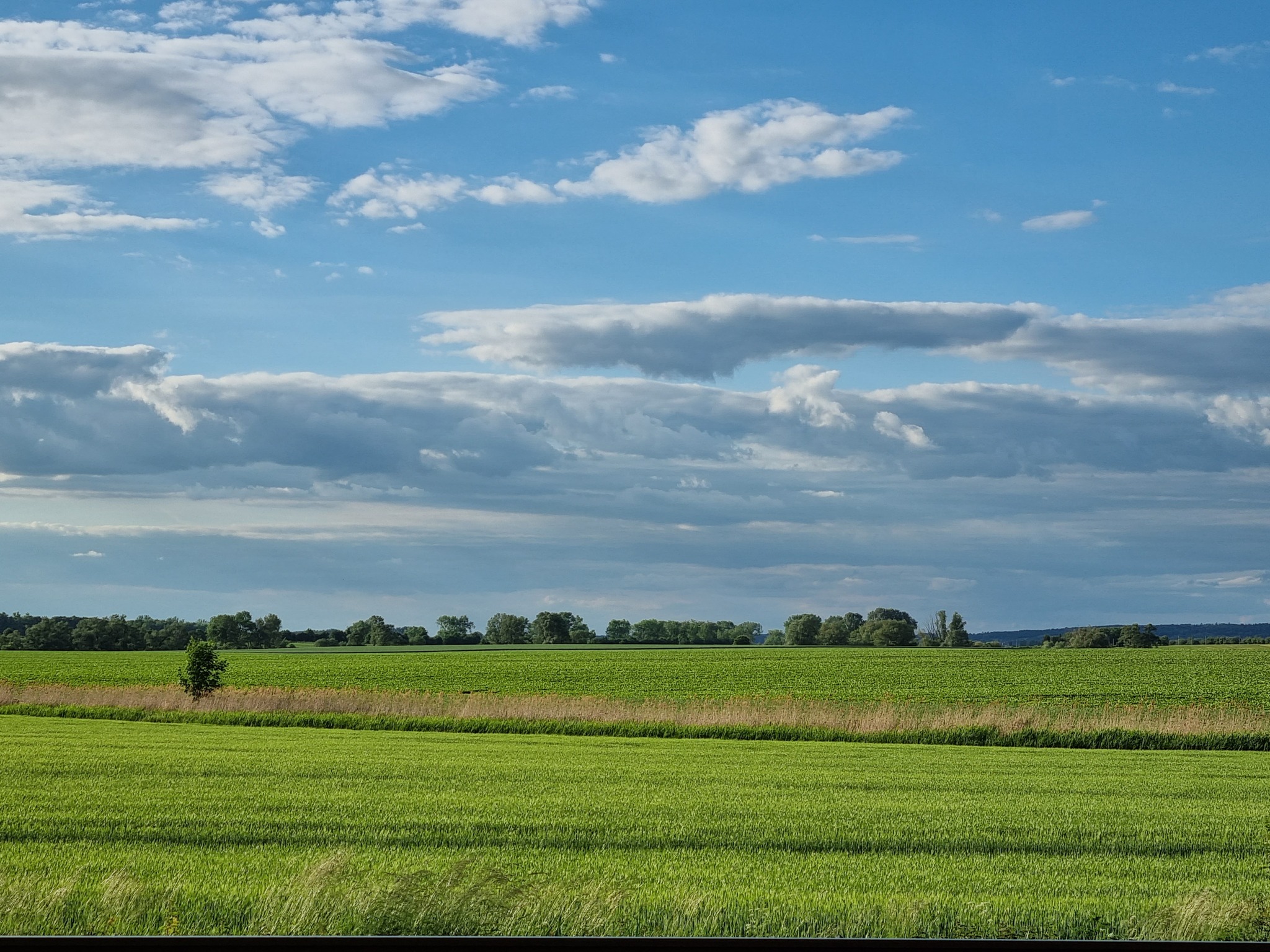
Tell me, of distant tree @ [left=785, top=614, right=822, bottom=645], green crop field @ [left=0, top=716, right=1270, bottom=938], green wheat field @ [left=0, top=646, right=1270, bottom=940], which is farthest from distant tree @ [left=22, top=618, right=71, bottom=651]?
green crop field @ [left=0, top=716, right=1270, bottom=938]

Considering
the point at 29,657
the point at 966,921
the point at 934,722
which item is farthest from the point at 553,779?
the point at 29,657

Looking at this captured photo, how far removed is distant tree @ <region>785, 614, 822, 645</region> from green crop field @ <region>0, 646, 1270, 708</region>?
47190 millimetres

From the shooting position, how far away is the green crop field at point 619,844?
400 inches

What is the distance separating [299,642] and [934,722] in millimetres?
129862

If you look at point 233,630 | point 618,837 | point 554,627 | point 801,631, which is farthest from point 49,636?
point 618,837

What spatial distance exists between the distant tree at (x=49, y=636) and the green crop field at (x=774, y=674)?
28.1 m

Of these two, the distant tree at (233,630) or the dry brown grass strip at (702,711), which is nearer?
the dry brown grass strip at (702,711)

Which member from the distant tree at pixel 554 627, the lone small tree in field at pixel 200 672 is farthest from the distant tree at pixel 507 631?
the lone small tree in field at pixel 200 672

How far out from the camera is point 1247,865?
47.8 feet

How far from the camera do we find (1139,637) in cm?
12138

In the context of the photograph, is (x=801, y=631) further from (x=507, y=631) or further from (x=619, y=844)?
(x=619, y=844)

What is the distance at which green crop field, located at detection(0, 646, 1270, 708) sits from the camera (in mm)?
59250

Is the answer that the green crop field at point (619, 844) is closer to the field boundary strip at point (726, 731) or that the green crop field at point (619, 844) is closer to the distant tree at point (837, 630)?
the field boundary strip at point (726, 731)

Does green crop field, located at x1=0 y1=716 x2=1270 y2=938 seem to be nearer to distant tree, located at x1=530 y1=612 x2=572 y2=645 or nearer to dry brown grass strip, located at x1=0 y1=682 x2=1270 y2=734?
dry brown grass strip, located at x1=0 y1=682 x2=1270 y2=734
